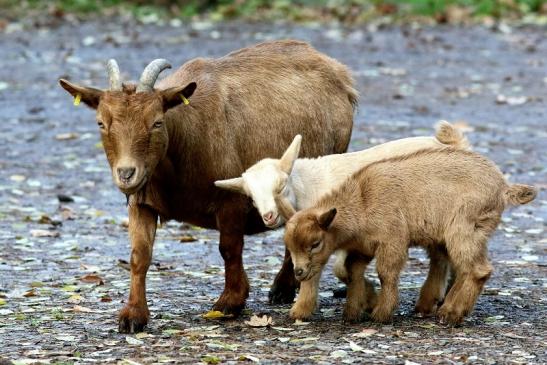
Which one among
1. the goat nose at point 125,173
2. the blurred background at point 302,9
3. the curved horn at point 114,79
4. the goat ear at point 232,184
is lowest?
the blurred background at point 302,9

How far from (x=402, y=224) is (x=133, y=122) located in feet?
6.11

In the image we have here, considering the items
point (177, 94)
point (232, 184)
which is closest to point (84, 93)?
point (177, 94)

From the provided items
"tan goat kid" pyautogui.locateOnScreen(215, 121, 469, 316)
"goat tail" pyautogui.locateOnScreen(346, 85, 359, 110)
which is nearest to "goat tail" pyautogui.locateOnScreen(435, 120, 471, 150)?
"tan goat kid" pyautogui.locateOnScreen(215, 121, 469, 316)

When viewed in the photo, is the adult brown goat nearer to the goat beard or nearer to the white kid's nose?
the goat beard

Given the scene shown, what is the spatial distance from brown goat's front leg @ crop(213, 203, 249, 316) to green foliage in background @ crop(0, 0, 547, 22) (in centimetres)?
1620

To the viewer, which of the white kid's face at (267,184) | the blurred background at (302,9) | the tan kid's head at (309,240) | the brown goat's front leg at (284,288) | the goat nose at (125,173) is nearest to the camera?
the goat nose at (125,173)

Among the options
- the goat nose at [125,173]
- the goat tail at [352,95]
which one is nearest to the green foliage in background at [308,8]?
the goat tail at [352,95]

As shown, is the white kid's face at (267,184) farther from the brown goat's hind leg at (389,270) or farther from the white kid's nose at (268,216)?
the brown goat's hind leg at (389,270)

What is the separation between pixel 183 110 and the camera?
28.0 feet

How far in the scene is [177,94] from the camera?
8.12 meters

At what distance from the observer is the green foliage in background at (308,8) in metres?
24.5

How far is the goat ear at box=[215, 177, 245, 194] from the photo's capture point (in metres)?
8.20

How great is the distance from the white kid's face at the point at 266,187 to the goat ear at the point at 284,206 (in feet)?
0.11

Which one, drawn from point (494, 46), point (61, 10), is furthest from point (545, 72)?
point (61, 10)
